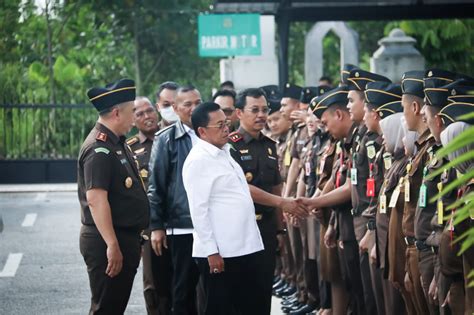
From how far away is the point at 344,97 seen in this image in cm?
1003

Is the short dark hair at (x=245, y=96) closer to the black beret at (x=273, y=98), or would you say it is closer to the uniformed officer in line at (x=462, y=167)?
the black beret at (x=273, y=98)

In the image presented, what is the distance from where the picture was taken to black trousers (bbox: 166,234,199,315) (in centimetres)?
915

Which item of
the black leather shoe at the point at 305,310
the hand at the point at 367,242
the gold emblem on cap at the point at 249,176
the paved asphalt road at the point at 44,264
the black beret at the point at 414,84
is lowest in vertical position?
the black leather shoe at the point at 305,310

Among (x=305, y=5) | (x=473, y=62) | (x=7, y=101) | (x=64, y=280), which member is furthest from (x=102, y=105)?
(x=473, y=62)

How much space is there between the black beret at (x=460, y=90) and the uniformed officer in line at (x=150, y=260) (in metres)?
3.17

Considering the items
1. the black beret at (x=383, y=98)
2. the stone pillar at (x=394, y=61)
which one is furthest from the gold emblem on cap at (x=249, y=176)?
the stone pillar at (x=394, y=61)

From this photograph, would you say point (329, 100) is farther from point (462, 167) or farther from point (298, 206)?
point (462, 167)

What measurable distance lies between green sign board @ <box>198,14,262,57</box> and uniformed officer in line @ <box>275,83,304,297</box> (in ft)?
25.8

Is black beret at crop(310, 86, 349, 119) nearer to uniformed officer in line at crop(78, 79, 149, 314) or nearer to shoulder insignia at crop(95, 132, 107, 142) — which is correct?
uniformed officer in line at crop(78, 79, 149, 314)

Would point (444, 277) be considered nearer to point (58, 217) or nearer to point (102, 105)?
point (102, 105)

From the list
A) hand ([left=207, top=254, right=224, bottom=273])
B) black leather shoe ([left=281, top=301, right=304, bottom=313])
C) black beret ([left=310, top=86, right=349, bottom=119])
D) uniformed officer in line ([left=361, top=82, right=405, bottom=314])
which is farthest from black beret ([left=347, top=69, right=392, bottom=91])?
black leather shoe ([left=281, top=301, right=304, bottom=313])

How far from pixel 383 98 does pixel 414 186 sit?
1.20 m

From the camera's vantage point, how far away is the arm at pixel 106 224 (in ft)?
25.1

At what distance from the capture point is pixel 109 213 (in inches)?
304
